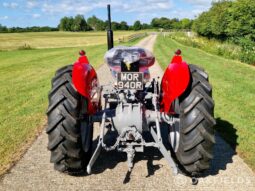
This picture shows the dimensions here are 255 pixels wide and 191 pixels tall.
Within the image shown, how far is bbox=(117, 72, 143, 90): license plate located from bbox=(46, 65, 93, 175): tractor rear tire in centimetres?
56

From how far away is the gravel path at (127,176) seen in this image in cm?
428

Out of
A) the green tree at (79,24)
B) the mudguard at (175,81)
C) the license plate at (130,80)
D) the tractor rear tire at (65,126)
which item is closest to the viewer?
the tractor rear tire at (65,126)

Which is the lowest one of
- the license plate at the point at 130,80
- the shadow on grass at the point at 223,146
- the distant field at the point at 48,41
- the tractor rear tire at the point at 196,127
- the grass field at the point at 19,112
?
the distant field at the point at 48,41

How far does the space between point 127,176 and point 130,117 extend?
2.57 feet

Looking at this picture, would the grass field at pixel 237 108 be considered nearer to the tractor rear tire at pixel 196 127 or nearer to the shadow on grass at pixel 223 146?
the shadow on grass at pixel 223 146

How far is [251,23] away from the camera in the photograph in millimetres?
20969

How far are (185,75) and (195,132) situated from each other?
2.23ft

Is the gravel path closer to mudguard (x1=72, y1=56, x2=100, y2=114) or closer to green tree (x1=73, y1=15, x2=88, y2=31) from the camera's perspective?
mudguard (x1=72, y1=56, x2=100, y2=114)

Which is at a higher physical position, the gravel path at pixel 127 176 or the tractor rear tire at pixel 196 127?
the tractor rear tire at pixel 196 127

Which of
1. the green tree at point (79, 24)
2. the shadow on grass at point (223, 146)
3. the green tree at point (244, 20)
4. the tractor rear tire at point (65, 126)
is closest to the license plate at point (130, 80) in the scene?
the tractor rear tire at point (65, 126)

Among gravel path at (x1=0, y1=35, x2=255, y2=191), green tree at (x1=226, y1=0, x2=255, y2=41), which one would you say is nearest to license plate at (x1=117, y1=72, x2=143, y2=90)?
gravel path at (x1=0, y1=35, x2=255, y2=191)

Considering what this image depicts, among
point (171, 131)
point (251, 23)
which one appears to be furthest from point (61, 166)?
point (251, 23)

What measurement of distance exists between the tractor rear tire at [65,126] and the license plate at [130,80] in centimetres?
56

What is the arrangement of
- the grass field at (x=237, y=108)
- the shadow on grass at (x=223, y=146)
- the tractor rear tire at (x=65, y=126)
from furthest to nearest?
the grass field at (x=237, y=108), the shadow on grass at (x=223, y=146), the tractor rear tire at (x=65, y=126)
